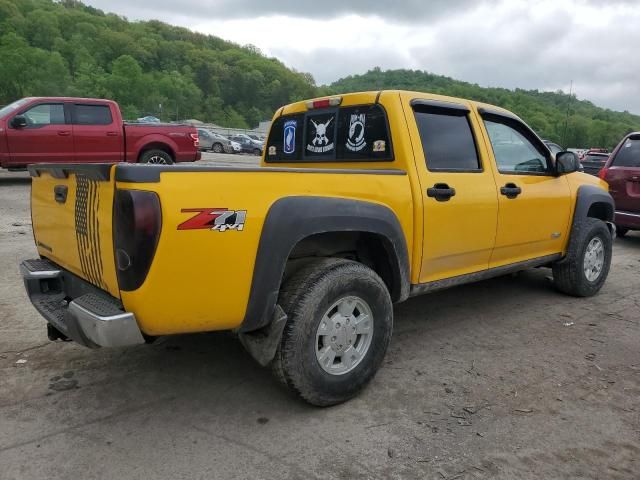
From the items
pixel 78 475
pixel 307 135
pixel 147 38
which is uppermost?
pixel 147 38

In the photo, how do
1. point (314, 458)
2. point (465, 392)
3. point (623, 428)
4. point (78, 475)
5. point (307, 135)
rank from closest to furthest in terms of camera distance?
point (78, 475)
point (314, 458)
point (623, 428)
point (465, 392)
point (307, 135)

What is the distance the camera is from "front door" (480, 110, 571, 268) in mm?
4105

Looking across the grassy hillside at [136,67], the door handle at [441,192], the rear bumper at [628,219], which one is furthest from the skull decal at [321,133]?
the grassy hillside at [136,67]

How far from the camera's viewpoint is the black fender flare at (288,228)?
2592 mm

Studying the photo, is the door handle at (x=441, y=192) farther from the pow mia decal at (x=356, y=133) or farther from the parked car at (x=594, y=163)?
the parked car at (x=594, y=163)

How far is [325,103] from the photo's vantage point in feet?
13.1

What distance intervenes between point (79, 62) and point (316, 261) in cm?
10967

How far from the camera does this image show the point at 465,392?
320 cm

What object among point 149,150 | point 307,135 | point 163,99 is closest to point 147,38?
point 163,99

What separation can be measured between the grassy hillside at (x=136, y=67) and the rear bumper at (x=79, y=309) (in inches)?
2730

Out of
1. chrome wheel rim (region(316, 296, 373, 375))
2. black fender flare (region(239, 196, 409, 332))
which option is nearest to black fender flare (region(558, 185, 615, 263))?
black fender flare (region(239, 196, 409, 332))

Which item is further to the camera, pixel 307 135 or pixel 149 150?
pixel 149 150

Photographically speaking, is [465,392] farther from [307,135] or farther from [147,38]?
[147,38]

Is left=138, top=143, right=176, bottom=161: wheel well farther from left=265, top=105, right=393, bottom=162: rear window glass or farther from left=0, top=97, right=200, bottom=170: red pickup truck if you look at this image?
left=265, top=105, right=393, bottom=162: rear window glass
